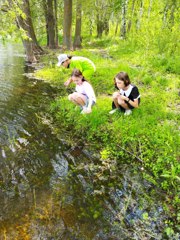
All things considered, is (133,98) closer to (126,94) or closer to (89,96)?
(126,94)

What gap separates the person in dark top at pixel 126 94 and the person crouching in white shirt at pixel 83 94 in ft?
1.87

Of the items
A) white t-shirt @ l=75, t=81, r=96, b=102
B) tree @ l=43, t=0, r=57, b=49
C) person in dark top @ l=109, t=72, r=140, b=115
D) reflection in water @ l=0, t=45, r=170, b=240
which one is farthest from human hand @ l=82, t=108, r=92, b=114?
tree @ l=43, t=0, r=57, b=49

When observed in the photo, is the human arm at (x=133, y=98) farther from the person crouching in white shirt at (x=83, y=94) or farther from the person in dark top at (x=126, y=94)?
the person crouching in white shirt at (x=83, y=94)

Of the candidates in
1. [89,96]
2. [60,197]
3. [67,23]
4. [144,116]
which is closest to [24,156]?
[60,197]

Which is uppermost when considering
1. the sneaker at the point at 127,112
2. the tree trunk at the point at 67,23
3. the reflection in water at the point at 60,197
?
the tree trunk at the point at 67,23

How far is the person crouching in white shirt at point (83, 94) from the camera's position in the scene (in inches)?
207

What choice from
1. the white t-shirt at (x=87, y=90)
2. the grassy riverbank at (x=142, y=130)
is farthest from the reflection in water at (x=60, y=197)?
the white t-shirt at (x=87, y=90)

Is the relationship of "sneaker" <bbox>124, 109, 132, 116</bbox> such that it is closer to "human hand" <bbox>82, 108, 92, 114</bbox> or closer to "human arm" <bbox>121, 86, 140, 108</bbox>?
"human arm" <bbox>121, 86, 140, 108</bbox>

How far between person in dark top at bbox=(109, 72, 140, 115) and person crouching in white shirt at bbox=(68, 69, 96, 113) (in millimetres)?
570

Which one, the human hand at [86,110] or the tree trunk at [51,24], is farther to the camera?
the tree trunk at [51,24]

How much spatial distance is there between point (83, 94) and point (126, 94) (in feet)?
3.27

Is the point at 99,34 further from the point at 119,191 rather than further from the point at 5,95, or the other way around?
the point at 119,191

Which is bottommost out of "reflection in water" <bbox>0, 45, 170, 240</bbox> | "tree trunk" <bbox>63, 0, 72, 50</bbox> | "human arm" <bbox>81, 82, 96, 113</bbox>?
"reflection in water" <bbox>0, 45, 170, 240</bbox>

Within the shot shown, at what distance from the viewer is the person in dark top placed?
505 centimetres
